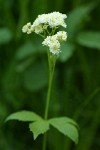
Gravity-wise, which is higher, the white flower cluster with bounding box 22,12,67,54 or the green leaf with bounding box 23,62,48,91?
the white flower cluster with bounding box 22,12,67,54

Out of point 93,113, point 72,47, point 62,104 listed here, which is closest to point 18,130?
point 62,104

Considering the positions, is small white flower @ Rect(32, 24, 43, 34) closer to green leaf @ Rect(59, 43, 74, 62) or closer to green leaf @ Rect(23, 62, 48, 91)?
green leaf @ Rect(59, 43, 74, 62)

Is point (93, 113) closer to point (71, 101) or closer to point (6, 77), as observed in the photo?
point (71, 101)

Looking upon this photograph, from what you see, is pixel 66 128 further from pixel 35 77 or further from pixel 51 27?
pixel 35 77

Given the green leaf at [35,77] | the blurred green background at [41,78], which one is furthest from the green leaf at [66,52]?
the green leaf at [35,77]

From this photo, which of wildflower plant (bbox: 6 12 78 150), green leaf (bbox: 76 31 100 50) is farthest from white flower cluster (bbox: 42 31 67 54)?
green leaf (bbox: 76 31 100 50)

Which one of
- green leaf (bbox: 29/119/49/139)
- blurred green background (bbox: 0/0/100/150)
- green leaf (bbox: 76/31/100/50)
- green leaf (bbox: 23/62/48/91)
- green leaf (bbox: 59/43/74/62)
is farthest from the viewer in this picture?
green leaf (bbox: 23/62/48/91)

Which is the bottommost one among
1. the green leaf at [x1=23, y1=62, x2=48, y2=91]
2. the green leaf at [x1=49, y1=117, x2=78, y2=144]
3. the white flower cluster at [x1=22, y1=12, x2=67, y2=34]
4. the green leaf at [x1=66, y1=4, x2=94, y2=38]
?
the green leaf at [x1=49, y1=117, x2=78, y2=144]
